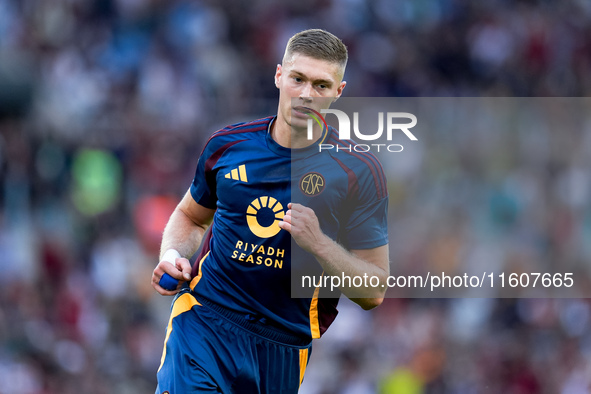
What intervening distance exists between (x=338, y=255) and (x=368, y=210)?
363 mm

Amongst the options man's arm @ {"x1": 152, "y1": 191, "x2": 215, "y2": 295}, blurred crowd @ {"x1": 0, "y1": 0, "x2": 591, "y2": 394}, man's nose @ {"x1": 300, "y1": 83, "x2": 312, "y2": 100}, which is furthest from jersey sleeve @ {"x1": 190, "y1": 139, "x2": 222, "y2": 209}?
blurred crowd @ {"x1": 0, "y1": 0, "x2": 591, "y2": 394}

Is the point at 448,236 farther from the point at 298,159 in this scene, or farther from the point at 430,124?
the point at 298,159

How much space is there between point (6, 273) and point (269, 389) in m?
7.26

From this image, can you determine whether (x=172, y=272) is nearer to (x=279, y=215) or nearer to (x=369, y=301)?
(x=279, y=215)

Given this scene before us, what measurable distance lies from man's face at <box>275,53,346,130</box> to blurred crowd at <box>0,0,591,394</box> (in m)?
6.22

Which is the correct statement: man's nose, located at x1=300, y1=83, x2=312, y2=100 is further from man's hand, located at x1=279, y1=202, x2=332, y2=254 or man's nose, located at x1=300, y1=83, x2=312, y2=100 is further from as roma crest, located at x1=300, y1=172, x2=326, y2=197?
man's hand, located at x1=279, y1=202, x2=332, y2=254

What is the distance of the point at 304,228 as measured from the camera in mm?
4492

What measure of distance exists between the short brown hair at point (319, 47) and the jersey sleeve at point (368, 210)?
61 centimetres

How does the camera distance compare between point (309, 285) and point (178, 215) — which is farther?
point (178, 215)

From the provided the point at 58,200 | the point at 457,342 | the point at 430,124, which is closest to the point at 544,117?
the point at 430,124

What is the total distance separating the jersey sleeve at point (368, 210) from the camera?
15.9 ft

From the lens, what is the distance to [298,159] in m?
4.91

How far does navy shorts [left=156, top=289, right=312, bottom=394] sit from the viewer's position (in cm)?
481

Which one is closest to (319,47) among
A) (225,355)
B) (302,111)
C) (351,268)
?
(302,111)
